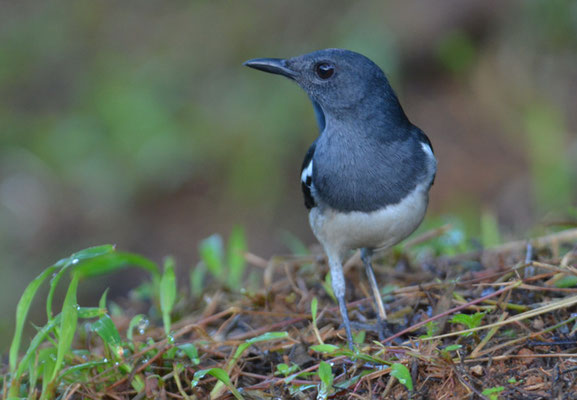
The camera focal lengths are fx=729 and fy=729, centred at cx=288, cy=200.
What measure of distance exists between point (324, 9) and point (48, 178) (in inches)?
157

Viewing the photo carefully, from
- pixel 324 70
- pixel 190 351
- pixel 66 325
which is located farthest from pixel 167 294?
pixel 324 70

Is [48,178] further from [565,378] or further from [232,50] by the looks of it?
[565,378]

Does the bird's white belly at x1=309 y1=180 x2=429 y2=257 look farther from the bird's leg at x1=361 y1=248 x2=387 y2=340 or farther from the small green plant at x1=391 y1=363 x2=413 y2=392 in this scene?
the small green plant at x1=391 y1=363 x2=413 y2=392

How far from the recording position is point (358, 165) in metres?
3.62

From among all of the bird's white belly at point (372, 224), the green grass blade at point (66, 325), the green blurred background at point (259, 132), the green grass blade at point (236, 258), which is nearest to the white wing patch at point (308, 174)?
the bird's white belly at point (372, 224)

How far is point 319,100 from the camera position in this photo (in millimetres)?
3998

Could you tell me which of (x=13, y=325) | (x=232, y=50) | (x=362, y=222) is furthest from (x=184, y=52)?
(x=362, y=222)

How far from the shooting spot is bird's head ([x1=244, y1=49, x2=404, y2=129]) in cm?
385

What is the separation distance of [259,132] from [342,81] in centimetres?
439

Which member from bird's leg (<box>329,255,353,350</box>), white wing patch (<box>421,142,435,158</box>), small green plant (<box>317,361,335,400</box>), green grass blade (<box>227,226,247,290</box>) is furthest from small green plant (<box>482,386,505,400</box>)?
green grass blade (<box>227,226,247,290</box>)

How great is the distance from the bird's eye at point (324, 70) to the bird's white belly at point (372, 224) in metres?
0.77

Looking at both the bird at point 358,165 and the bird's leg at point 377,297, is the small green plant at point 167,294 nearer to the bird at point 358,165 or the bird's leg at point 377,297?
the bird at point 358,165

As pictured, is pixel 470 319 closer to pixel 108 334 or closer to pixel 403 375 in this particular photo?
pixel 403 375

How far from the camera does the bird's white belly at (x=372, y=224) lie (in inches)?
137
